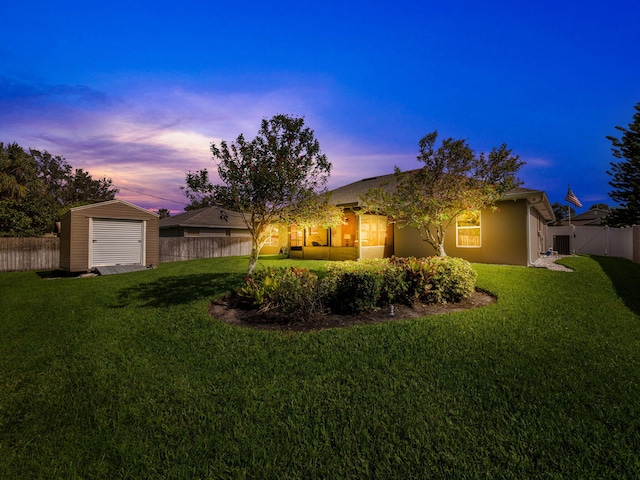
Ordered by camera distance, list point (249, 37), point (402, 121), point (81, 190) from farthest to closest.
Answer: point (81, 190) < point (402, 121) < point (249, 37)

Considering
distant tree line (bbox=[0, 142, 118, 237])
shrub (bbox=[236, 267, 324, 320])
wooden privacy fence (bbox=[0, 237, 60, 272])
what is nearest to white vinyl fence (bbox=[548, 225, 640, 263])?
shrub (bbox=[236, 267, 324, 320])

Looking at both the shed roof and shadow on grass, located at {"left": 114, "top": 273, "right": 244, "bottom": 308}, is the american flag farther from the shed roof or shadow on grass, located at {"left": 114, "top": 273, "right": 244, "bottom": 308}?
the shed roof

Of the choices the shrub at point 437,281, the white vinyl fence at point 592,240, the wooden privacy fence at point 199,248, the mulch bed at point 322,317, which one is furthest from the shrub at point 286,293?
the white vinyl fence at point 592,240

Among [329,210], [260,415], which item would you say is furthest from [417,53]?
[260,415]

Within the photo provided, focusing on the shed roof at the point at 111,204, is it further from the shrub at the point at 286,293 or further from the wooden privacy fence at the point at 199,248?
the shrub at the point at 286,293

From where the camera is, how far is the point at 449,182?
9898 mm

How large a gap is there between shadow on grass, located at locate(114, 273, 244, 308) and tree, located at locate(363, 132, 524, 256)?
5.83 metres

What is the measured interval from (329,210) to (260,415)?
5.97 m

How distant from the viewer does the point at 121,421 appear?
9.18 ft

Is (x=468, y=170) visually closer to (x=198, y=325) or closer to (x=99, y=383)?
(x=198, y=325)

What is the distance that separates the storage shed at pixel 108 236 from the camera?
45.5 feet

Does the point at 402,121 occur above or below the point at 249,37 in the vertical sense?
above

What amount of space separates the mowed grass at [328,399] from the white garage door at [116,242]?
10121mm

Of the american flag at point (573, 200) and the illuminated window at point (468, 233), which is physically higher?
the american flag at point (573, 200)
